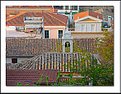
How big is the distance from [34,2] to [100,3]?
23cm

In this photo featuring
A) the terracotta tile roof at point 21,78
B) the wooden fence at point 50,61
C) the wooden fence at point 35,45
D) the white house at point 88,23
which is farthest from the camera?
the white house at point 88,23

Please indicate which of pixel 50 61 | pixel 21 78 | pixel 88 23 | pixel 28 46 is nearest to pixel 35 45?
pixel 28 46

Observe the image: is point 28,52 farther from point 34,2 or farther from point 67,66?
point 34,2

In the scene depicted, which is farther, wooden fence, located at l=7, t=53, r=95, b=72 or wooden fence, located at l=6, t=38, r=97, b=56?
wooden fence, located at l=6, t=38, r=97, b=56

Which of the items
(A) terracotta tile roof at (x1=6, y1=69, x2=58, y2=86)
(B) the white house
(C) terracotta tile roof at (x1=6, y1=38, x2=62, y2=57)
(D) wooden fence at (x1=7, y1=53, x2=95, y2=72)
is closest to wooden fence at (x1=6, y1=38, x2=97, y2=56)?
(C) terracotta tile roof at (x1=6, y1=38, x2=62, y2=57)

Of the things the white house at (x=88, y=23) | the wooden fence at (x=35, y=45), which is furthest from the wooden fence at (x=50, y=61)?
the white house at (x=88, y=23)

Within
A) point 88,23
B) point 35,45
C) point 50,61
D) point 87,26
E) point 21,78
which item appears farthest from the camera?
point 87,26

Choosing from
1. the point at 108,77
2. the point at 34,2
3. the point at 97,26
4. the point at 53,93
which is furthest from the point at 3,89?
the point at 97,26

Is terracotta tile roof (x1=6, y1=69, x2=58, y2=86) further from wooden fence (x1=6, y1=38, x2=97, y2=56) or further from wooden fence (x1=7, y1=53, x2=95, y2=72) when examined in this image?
wooden fence (x1=6, y1=38, x2=97, y2=56)

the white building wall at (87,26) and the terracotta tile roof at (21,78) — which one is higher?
the white building wall at (87,26)

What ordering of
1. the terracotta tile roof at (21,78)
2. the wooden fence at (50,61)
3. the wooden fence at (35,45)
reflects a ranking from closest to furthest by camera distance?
the terracotta tile roof at (21,78) → the wooden fence at (50,61) → the wooden fence at (35,45)

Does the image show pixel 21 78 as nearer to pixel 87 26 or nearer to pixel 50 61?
pixel 50 61

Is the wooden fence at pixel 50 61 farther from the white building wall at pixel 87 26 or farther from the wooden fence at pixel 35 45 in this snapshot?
the white building wall at pixel 87 26

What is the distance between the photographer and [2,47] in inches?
45.0
